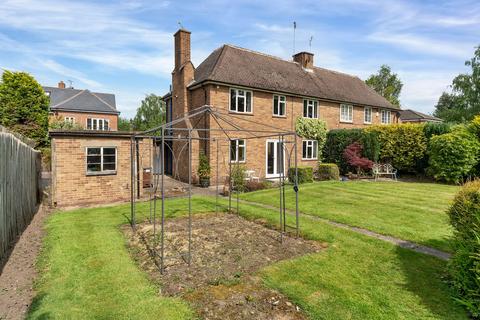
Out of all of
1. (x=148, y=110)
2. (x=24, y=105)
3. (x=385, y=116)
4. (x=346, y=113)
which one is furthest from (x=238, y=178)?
(x=148, y=110)

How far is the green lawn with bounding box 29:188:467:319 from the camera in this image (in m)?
4.09

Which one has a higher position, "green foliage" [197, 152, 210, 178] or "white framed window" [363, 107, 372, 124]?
"white framed window" [363, 107, 372, 124]

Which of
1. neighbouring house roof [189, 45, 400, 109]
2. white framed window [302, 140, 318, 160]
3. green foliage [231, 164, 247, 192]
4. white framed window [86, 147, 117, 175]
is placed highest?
neighbouring house roof [189, 45, 400, 109]

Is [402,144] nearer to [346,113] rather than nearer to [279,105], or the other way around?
[346,113]

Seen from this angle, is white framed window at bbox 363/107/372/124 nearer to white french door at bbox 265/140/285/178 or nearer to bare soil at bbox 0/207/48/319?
white french door at bbox 265/140/285/178

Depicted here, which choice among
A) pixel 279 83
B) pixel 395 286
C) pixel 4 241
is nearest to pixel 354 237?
pixel 395 286

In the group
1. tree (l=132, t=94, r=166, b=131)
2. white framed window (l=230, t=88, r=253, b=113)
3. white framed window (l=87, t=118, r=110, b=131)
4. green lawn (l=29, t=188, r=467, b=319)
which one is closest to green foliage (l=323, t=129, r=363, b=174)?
white framed window (l=230, t=88, r=253, b=113)

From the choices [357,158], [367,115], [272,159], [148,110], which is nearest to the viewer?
[357,158]

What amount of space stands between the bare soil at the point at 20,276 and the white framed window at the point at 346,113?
2174 cm

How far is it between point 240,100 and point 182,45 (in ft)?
16.8

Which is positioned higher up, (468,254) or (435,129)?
(435,129)

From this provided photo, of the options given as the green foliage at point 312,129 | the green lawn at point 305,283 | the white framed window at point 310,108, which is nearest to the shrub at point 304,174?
the green foliage at point 312,129

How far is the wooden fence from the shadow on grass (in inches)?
300

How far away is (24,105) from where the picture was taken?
67.7 feet
